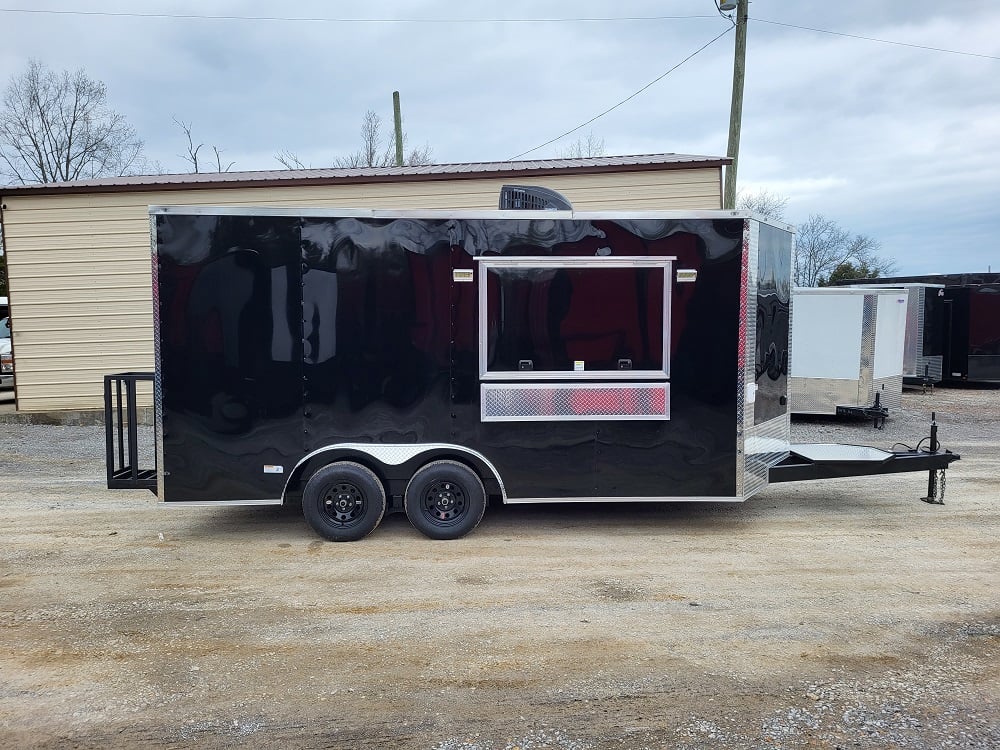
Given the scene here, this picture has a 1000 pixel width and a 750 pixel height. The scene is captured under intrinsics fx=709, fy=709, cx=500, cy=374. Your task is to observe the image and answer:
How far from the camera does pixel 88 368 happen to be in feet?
42.4

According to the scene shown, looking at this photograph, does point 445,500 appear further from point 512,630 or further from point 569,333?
point 512,630

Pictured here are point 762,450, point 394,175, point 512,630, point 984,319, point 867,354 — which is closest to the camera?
point 512,630

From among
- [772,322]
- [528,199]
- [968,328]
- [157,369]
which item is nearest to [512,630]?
[157,369]

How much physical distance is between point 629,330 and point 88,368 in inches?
436

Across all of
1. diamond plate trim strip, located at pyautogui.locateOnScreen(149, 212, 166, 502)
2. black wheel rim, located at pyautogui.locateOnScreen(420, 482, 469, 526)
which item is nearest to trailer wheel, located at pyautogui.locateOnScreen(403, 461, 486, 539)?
black wheel rim, located at pyautogui.locateOnScreen(420, 482, 469, 526)

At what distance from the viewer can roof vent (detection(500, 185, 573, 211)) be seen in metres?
6.73

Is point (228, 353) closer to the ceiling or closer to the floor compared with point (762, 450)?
closer to the ceiling

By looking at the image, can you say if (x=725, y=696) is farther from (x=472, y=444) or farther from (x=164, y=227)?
(x=164, y=227)

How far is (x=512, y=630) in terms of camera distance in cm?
420

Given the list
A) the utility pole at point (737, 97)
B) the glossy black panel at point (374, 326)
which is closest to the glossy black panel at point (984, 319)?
the utility pole at point (737, 97)

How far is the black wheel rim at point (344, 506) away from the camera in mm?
5918

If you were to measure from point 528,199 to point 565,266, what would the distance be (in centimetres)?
127

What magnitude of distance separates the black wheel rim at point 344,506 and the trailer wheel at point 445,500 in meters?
0.39

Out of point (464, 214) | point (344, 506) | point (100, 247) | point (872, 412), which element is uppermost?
point (100, 247)
